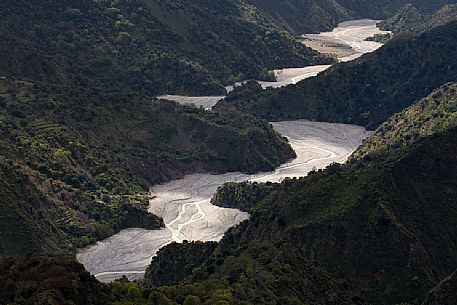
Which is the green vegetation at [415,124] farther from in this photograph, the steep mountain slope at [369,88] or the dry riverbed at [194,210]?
the steep mountain slope at [369,88]

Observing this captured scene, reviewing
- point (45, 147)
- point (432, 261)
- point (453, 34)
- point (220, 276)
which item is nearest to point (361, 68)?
point (453, 34)

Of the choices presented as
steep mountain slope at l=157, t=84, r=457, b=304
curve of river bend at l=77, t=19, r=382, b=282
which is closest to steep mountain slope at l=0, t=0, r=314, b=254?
curve of river bend at l=77, t=19, r=382, b=282

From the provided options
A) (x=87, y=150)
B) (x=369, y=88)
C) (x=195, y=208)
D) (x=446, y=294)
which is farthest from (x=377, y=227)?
(x=369, y=88)

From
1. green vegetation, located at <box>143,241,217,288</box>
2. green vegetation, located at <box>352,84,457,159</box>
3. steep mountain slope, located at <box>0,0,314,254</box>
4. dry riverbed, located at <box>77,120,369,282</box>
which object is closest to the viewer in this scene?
green vegetation, located at <box>143,241,217,288</box>

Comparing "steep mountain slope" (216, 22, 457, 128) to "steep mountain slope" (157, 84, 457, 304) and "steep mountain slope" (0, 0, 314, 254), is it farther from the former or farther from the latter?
"steep mountain slope" (157, 84, 457, 304)

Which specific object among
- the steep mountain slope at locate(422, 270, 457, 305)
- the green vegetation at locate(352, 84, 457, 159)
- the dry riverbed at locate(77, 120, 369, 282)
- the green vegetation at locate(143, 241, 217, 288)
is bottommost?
the dry riverbed at locate(77, 120, 369, 282)
